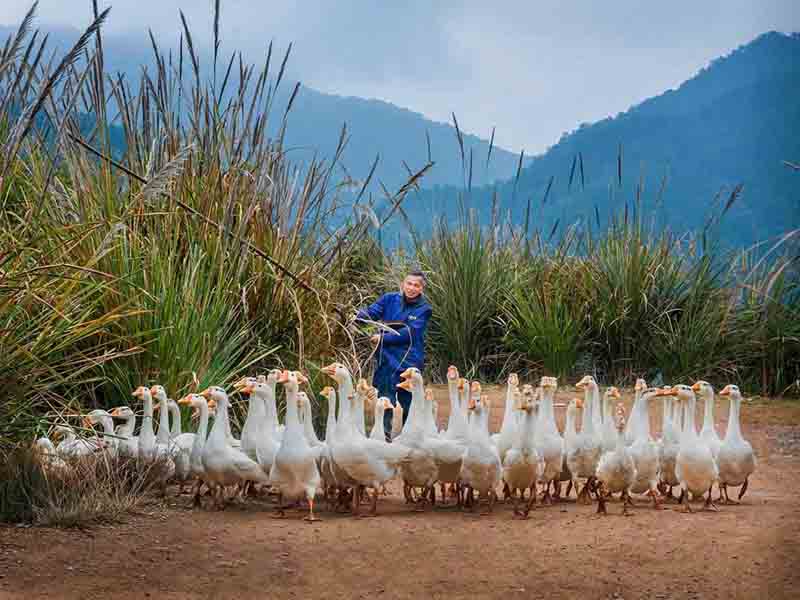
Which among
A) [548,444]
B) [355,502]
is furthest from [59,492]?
[548,444]

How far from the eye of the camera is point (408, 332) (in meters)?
7.28

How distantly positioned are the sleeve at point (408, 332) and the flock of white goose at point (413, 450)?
1.19 m

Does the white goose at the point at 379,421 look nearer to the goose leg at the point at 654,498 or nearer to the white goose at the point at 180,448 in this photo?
the white goose at the point at 180,448

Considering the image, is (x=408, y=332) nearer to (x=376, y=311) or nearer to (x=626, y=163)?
(x=376, y=311)

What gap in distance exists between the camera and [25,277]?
4.43 meters

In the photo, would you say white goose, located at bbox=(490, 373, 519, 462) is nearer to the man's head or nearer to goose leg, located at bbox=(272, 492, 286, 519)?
goose leg, located at bbox=(272, 492, 286, 519)

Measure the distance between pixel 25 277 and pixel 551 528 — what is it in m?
2.68

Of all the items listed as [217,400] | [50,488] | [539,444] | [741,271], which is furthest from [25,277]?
[741,271]

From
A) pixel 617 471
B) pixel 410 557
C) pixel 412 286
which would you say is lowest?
pixel 410 557

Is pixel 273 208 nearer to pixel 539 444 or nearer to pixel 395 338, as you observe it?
pixel 395 338

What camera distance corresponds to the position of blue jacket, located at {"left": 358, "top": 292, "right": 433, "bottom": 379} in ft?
23.8

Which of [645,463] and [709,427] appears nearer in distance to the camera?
[645,463]

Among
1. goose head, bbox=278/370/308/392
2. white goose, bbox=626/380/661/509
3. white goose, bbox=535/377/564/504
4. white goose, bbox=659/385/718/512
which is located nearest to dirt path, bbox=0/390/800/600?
white goose, bbox=659/385/718/512

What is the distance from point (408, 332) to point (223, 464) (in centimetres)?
245
